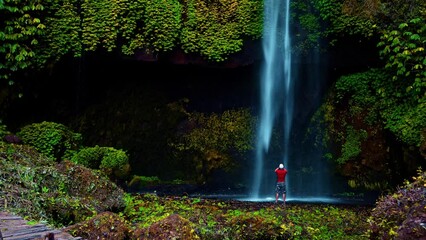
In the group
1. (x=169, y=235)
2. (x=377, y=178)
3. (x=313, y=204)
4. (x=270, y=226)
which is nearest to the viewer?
(x=169, y=235)

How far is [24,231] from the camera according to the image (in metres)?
4.21

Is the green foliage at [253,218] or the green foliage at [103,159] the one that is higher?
the green foliage at [103,159]

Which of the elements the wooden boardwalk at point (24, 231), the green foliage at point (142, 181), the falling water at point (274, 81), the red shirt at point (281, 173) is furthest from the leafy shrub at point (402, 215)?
the green foliage at point (142, 181)

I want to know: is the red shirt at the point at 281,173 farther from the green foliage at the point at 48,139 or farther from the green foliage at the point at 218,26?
the green foliage at the point at 48,139

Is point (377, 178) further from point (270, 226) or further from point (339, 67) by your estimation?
point (270, 226)

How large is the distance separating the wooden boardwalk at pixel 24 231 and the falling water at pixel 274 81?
9741 millimetres

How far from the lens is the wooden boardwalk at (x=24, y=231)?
403cm

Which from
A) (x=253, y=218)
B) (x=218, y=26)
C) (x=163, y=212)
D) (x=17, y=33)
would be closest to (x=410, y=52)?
(x=218, y=26)

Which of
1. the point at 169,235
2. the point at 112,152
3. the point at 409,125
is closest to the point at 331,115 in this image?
the point at 409,125

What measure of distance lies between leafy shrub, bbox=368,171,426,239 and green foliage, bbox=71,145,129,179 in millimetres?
7852

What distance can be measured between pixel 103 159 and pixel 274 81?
19.9 feet

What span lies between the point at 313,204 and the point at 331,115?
169 inches

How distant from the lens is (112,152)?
12.4 metres

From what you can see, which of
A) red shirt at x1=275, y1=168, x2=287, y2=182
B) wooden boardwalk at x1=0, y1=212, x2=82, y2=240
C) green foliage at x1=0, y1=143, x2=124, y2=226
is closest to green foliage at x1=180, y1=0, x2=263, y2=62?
red shirt at x1=275, y1=168, x2=287, y2=182
